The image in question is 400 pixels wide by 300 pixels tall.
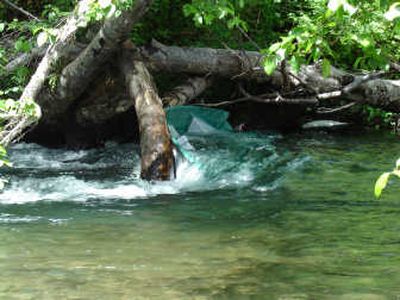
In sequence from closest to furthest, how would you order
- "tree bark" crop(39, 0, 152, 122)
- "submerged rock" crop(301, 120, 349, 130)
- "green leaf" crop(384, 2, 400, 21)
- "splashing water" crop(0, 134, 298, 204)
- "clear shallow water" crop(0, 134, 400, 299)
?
1. "green leaf" crop(384, 2, 400, 21)
2. "clear shallow water" crop(0, 134, 400, 299)
3. "splashing water" crop(0, 134, 298, 204)
4. "tree bark" crop(39, 0, 152, 122)
5. "submerged rock" crop(301, 120, 349, 130)

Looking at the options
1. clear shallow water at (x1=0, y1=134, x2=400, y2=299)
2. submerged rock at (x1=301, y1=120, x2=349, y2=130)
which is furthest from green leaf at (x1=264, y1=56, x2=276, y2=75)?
submerged rock at (x1=301, y1=120, x2=349, y2=130)

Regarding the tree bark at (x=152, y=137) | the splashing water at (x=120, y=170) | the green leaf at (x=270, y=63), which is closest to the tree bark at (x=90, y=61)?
the tree bark at (x=152, y=137)

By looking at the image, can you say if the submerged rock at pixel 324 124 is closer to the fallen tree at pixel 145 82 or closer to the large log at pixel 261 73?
the fallen tree at pixel 145 82

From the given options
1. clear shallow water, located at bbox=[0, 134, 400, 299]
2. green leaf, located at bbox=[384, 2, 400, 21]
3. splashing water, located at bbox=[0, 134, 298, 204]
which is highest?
green leaf, located at bbox=[384, 2, 400, 21]

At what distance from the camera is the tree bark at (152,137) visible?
27.7ft

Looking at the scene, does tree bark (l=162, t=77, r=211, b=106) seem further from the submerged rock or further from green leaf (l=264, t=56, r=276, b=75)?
green leaf (l=264, t=56, r=276, b=75)

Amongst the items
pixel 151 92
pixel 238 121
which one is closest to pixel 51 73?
pixel 151 92

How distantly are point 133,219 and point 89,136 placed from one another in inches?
198

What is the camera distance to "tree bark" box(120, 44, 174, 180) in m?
8.45

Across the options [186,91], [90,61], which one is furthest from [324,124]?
[90,61]

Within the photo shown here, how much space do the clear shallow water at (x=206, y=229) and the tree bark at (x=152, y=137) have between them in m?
0.19

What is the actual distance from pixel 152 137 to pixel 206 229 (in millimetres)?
2319

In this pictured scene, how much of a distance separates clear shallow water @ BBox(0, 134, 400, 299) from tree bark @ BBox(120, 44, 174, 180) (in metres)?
0.19

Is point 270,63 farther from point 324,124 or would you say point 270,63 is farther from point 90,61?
Result: point 324,124
